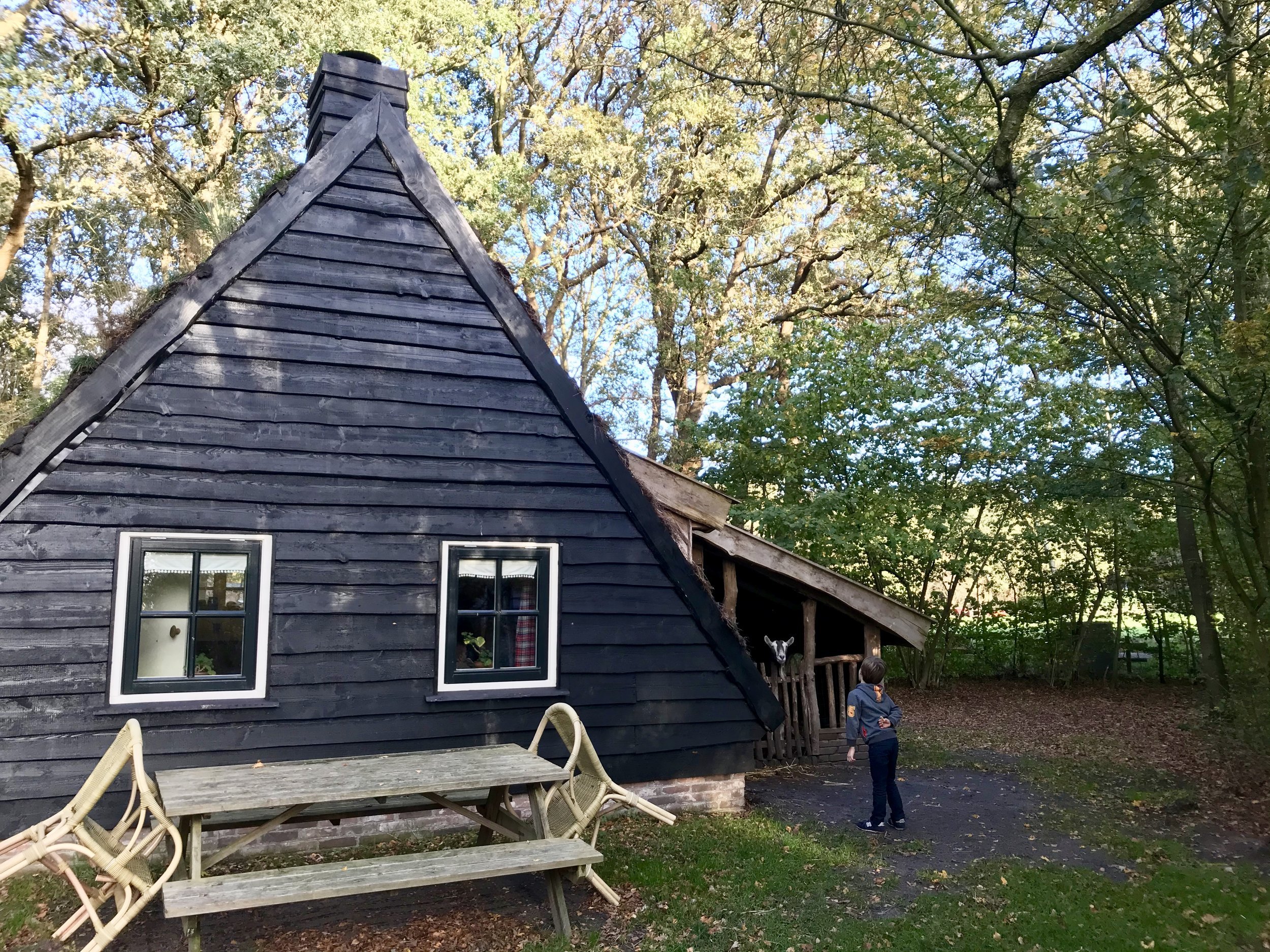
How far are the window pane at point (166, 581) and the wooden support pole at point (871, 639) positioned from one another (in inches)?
324

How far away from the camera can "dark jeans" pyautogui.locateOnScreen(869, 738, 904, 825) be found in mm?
8242

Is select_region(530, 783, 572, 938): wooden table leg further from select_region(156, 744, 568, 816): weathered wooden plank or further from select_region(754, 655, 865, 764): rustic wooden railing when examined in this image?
select_region(754, 655, 865, 764): rustic wooden railing

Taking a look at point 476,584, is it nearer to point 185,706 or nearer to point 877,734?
point 185,706

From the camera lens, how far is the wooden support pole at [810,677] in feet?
39.0

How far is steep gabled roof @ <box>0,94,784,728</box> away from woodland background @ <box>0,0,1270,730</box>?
44 centimetres

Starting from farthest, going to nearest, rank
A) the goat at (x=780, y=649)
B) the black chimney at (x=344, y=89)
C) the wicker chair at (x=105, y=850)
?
the goat at (x=780, y=649)
the black chimney at (x=344, y=89)
the wicker chair at (x=105, y=850)

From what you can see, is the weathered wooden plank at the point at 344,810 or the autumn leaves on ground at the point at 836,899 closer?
the autumn leaves on ground at the point at 836,899

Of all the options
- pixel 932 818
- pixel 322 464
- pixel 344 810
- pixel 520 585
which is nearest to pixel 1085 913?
pixel 932 818

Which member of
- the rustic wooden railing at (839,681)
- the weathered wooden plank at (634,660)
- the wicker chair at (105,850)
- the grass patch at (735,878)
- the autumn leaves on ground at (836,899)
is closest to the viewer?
the wicker chair at (105,850)

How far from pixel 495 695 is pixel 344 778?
6.96 ft

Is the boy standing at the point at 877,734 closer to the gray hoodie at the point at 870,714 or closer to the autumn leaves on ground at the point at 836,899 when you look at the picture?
the gray hoodie at the point at 870,714

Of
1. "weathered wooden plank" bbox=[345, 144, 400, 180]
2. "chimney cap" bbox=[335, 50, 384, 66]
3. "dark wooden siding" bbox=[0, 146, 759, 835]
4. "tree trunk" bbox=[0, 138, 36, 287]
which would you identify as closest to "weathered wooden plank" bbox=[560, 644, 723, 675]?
"dark wooden siding" bbox=[0, 146, 759, 835]

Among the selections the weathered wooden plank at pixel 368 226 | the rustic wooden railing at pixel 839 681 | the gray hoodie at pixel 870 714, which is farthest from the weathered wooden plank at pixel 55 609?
the rustic wooden railing at pixel 839 681

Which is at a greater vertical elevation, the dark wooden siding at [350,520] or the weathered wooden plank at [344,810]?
the dark wooden siding at [350,520]
